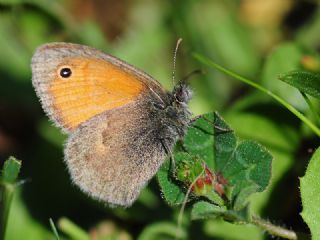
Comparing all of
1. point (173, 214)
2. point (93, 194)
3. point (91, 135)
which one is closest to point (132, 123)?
point (91, 135)

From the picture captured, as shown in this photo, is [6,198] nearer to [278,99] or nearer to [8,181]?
[8,181]

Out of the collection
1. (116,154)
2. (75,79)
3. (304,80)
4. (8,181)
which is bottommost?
(8,181)

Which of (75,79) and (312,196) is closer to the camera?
(312,196)

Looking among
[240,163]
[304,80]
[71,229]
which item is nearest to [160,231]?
[71,229]

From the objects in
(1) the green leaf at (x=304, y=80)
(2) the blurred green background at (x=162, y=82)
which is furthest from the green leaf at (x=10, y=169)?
(1) the green leaf at (x=304, y=80)

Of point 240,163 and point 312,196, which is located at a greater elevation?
point 240,163

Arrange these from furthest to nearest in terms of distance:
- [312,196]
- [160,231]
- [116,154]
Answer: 1. [160,231]
2. [116,154]
3. [312,196]

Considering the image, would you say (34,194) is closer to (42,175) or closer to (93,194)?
(42,175)
